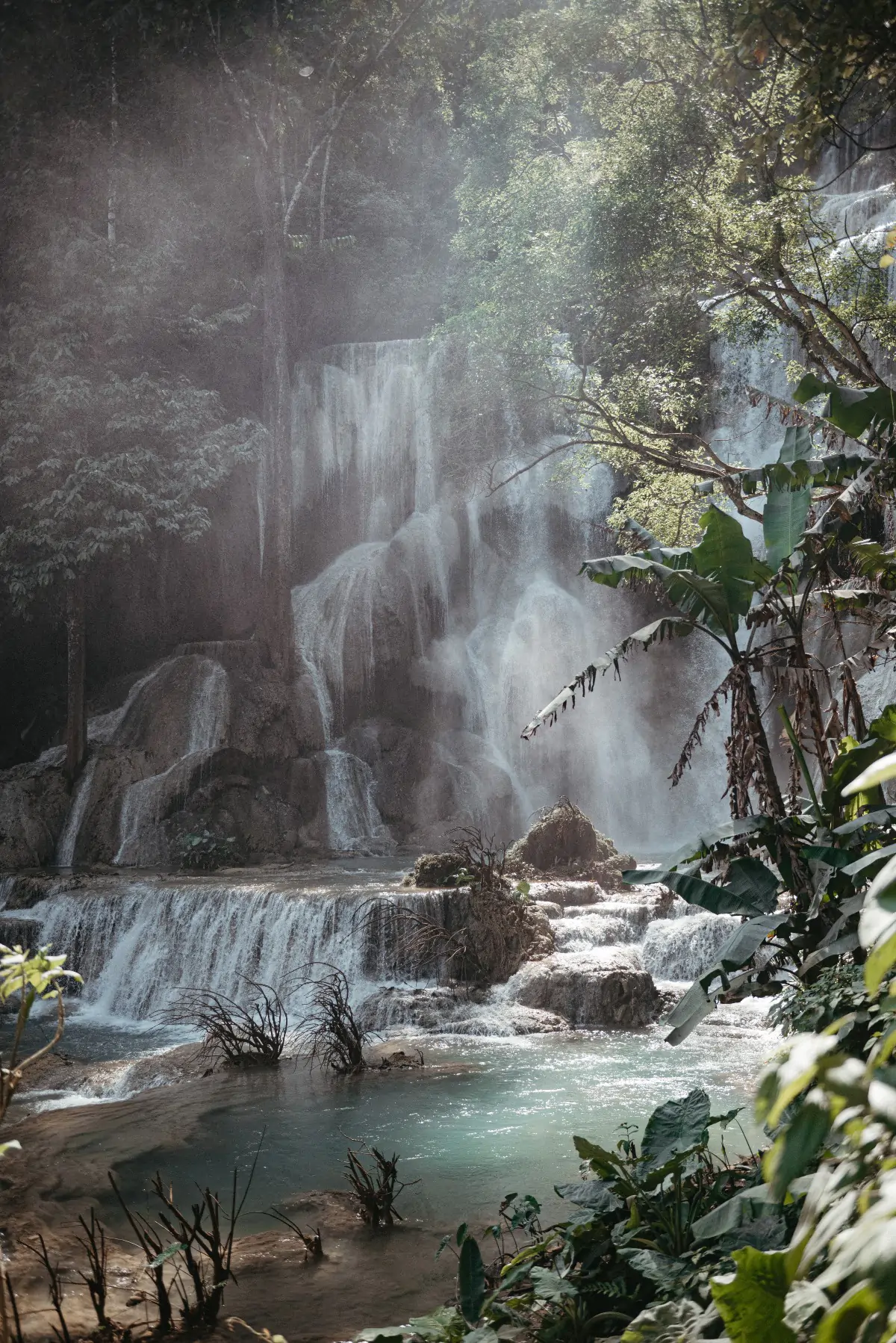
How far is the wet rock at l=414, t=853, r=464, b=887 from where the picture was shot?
13.1m

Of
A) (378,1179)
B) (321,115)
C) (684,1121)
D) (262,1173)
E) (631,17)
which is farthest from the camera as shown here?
(321,115)

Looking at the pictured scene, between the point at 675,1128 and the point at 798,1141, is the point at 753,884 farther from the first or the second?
the point at 798,1141

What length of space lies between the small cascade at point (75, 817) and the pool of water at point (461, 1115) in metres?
11.0

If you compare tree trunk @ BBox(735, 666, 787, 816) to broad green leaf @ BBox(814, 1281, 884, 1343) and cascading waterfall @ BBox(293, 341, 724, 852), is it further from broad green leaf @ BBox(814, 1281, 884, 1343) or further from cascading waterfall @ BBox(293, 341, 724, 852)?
cascading waterfall @ BBox(293, 341, 724, 852)

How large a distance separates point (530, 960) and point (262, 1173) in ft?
16.3

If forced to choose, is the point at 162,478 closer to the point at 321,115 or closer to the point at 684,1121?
the point at 321,115

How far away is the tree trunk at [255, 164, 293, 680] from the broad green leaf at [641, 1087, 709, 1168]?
18500 millimetres

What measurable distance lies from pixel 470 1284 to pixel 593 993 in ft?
24.6

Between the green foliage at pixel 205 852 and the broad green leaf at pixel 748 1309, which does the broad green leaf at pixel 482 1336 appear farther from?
the green foliage at pixel 205 852

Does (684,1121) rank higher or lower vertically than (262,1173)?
higher

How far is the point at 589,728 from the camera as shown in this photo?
22172 mm

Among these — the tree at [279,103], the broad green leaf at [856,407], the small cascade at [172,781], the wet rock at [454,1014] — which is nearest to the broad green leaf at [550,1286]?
the broad green leaf at [856,407]

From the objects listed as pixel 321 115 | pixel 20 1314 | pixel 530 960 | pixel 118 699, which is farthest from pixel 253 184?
pixel 20 1314

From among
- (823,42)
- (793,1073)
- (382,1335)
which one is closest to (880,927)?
(793,1073)
